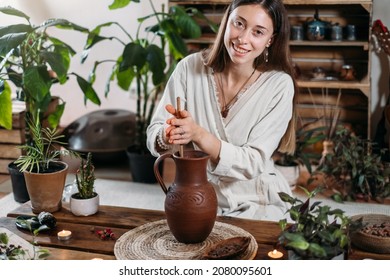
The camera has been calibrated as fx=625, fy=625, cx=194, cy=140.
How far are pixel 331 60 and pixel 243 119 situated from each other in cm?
181

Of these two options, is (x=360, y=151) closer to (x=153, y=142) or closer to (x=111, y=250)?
(x=153, y=142)

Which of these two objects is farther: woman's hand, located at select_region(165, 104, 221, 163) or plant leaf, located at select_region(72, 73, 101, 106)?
plant leaf, located at select_region(72, 73, 101, 106)

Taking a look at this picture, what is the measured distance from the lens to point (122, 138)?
3547mm

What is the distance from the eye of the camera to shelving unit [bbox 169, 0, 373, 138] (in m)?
3.34

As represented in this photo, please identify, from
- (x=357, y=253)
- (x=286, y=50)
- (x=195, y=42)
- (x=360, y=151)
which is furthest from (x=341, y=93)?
(x=357, y=253)

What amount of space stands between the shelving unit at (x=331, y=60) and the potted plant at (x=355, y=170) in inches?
10.9

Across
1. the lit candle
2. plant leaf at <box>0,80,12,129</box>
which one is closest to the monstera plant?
plant leaf at <box>0,80,12,129</box>

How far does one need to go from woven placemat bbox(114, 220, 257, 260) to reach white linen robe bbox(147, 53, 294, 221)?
0.35m

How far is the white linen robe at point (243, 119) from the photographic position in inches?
73.6

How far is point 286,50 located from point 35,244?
3.13 ft

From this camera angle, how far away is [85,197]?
1.67 meters

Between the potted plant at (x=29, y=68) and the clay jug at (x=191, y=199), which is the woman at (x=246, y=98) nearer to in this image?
the clay jug at (x=191, y=199)

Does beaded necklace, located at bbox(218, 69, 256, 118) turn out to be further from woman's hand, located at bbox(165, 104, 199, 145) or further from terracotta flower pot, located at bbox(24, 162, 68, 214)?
terracotta flower pot, located at bbox(24, 162, 68, 214)

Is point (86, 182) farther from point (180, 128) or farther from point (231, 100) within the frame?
point (231, 100)
